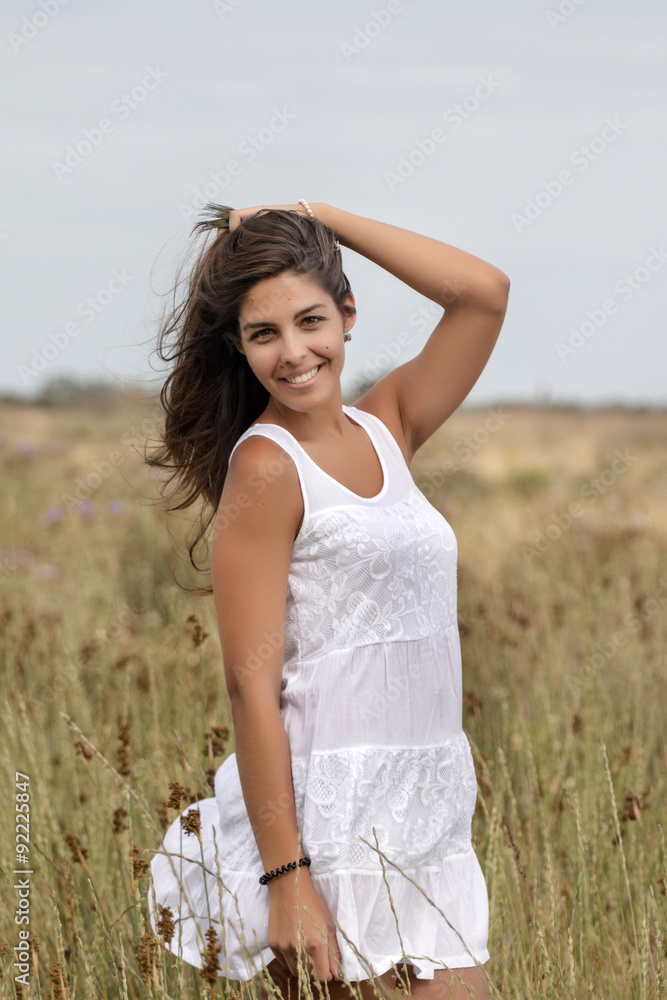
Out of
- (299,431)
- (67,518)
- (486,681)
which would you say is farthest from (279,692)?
(67,518)

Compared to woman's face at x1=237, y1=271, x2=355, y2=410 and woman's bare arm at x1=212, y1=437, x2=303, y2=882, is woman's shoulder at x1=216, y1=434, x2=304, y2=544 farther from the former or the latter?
woman's face at x1=237, y1=271, x2=355, y2=410

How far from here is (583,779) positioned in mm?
3416

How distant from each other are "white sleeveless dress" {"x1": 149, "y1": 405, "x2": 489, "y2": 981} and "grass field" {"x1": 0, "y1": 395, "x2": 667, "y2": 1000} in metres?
0.18

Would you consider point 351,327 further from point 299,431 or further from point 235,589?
point 235,589

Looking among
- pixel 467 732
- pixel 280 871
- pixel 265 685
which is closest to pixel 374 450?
pixel 265 685

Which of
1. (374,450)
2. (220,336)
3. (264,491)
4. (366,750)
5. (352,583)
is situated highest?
(220,336)

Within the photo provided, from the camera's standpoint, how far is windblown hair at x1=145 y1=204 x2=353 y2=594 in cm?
188

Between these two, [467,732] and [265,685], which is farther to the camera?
[467,732]

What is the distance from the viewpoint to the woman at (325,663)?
1711mm

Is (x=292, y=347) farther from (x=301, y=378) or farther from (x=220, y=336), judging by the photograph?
(x=220, y=336)

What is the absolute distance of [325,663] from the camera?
178cm

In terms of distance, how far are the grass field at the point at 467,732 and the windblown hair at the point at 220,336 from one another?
6.8 inches

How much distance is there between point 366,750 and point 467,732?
2.10 meters

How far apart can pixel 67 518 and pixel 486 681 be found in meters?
5.75
